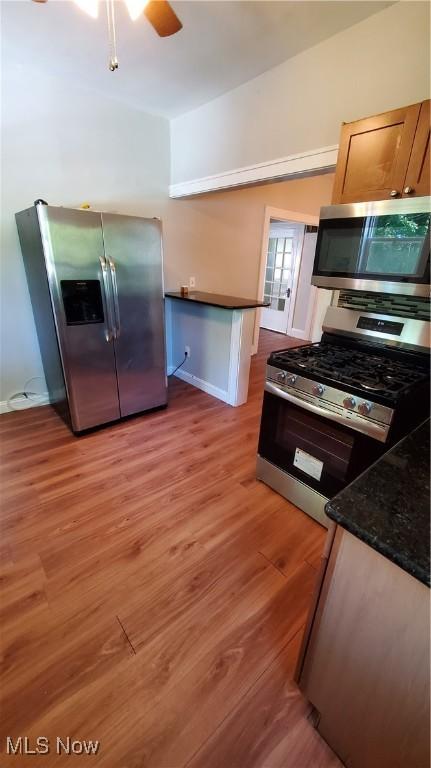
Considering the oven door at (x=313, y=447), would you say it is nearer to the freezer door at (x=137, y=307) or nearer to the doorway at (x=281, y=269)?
the freezer door at (x=137, y=307)

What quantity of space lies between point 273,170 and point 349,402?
1.74 metres

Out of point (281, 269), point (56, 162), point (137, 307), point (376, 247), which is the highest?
point (56, 162)

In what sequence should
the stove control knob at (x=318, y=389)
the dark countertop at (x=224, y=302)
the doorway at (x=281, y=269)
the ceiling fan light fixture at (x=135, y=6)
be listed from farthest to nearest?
the doorway at (x=281, y=269) < the dark countertop at (x=224, y=302) < the stove control knob at (x=318, y=389) < the ceiling fan light fixture at (x=135, y=6)

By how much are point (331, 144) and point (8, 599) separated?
2897 millimetres

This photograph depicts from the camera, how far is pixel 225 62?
2.04 meters

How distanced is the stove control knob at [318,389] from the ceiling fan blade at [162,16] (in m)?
1.66

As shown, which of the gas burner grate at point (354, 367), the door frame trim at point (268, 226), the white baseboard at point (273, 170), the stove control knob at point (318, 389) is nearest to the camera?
the gas burner grate at point (354, 367)

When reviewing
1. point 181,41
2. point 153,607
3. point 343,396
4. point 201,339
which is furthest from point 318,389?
point 181,41

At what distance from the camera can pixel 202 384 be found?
3.61m

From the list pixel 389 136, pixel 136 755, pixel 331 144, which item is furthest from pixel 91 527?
pixel 331 144

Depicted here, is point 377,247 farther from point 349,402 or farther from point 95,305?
point 95,305

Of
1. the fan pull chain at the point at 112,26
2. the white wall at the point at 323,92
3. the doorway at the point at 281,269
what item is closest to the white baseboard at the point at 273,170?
the white wall at the point at 323,92

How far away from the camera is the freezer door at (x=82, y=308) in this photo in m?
2.12

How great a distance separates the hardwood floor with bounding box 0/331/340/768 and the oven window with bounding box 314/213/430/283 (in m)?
1.43
